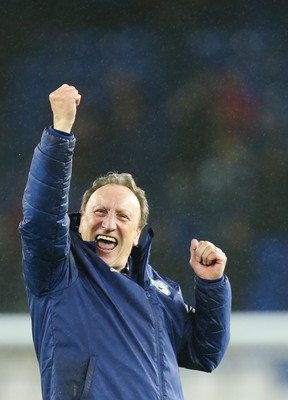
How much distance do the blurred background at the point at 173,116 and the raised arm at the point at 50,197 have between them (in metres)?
1.70

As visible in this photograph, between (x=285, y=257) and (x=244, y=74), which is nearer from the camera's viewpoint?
(x=285, y=257)

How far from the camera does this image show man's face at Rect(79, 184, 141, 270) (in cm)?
174

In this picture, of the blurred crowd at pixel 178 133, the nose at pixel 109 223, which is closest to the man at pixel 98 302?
the nose at pixel 109 223

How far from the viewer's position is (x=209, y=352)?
5.69 ft

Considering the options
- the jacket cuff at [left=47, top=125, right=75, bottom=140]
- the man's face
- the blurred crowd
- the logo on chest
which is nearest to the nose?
the man's face

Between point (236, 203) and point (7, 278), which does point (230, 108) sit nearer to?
point (236, 203)

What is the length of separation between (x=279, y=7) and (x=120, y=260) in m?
2.28

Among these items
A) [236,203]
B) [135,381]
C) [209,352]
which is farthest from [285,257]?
[135,381]

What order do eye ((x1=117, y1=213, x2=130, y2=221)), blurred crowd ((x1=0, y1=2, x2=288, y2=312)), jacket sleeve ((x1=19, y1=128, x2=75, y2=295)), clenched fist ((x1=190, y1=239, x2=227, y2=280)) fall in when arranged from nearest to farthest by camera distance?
jacket sleeve ((x1=19, y1=128, x2=75, y2=295)) → clenched fist ((x1=190, y1=239, x2=227, y2=280)) → eye ((x1=117, y1=213, x2=130, y2=221)) → blurred crowd ((x1=0, y1=2, x2=288, y2=312))

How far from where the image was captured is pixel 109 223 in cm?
175

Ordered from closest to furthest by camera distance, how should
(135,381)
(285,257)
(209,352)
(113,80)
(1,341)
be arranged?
1. (135,381)
2. (209,352)
3. (1,341)
4. (285,257)
5. (113,80)

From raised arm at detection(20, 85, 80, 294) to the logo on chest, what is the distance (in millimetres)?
273

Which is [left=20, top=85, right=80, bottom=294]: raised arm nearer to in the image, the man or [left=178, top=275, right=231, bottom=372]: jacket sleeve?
the man

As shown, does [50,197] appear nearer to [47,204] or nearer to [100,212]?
[47,204]
